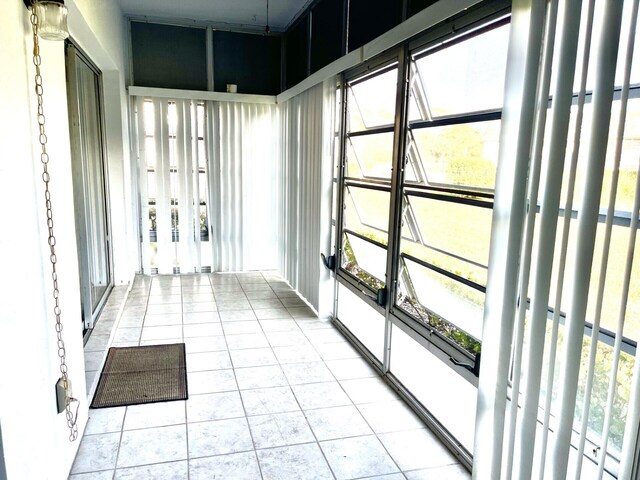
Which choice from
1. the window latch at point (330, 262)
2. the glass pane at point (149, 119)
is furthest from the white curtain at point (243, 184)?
the window latch at point (330, 262)

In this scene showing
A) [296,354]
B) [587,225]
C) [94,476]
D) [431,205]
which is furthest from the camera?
[296,354]

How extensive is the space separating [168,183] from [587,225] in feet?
16.6

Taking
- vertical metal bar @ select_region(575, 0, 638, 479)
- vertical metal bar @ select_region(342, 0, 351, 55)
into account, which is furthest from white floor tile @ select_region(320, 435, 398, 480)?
vertical metal bar @ select_region(342, 0, 351, 55)

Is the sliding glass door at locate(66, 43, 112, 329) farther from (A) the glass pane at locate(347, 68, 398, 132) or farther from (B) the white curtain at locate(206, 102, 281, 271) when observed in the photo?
(A) the glass pane at locate(347, 68, 398, 132)

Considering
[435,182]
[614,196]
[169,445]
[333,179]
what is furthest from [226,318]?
[614,196]

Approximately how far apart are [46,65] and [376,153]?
211 centimetres

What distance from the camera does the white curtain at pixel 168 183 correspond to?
555 centimetres

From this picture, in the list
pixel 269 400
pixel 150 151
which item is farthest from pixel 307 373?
pixel 150 151

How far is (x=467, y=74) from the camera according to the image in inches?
90.9

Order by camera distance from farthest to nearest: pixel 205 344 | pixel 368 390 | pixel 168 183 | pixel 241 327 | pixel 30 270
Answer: pixel 168 183
pixel 241 327
pixel 205 344
pixel 368 390
pixel 30 270

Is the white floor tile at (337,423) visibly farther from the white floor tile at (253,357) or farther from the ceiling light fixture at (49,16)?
the ceiling light fixture at (49,16)

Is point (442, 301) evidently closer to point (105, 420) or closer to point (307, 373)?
point (307, 373)

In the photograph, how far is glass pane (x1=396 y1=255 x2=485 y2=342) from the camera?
2271 millimetres

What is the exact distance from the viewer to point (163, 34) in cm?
555
